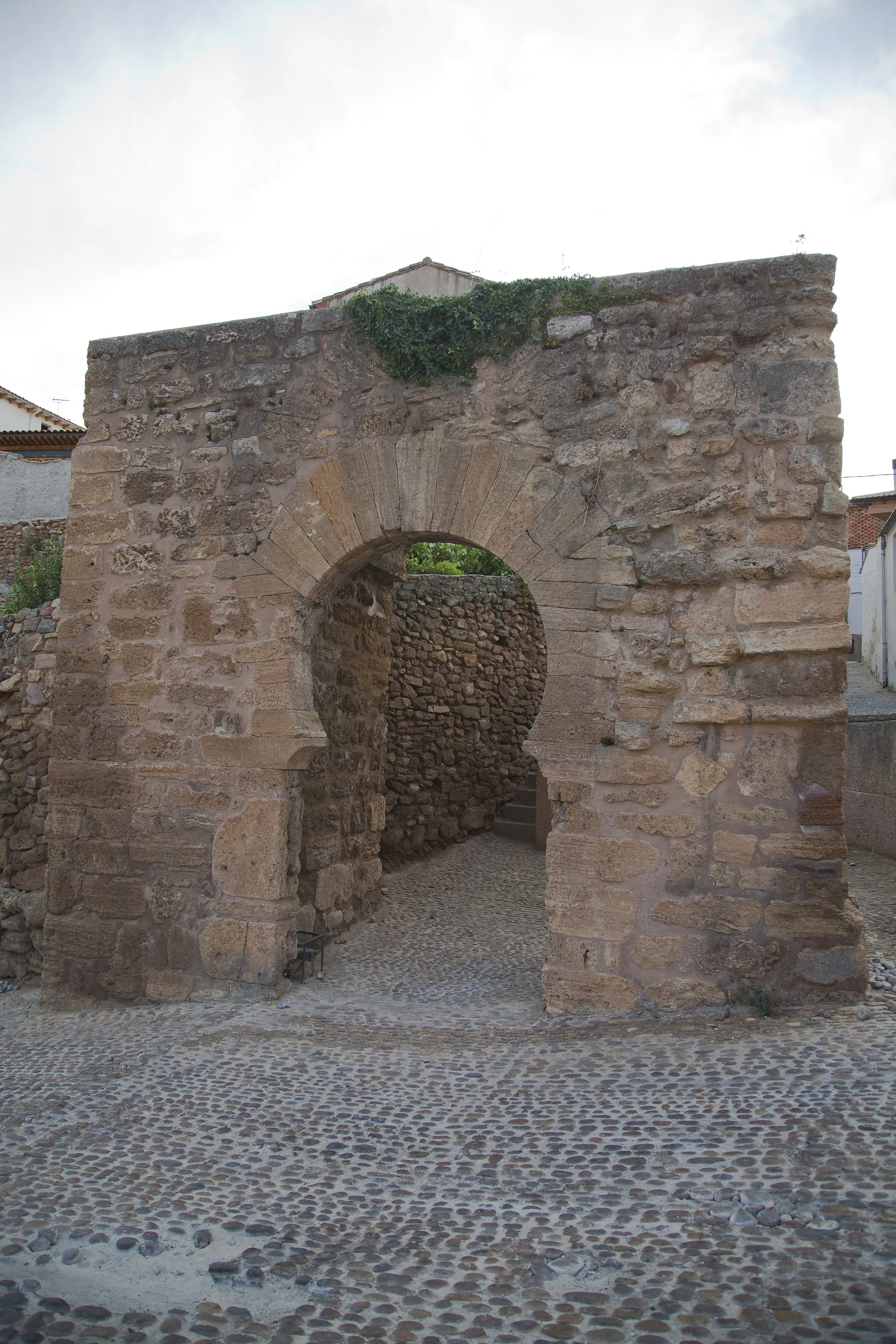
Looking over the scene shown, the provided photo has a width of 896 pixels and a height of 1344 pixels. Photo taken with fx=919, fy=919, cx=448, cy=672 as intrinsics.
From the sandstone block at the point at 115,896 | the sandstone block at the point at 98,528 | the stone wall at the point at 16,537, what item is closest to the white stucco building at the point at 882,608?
the sandstone block at the point at 98,528

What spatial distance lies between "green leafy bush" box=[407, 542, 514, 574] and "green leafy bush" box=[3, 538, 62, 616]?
14.2 feet

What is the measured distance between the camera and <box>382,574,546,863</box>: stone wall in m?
9.41

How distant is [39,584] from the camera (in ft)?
28.3

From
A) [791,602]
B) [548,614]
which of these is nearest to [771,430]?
[791,602]

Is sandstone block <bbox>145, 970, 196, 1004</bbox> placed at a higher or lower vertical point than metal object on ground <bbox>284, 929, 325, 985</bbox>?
lower

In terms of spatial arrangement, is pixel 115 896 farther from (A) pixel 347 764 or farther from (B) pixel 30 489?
(B) pixel 30 489

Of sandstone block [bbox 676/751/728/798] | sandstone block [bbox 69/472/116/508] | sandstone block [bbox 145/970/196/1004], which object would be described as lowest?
sandstone block [bbox 145/970/196/1004]

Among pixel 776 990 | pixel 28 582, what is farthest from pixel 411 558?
pixel 776 990

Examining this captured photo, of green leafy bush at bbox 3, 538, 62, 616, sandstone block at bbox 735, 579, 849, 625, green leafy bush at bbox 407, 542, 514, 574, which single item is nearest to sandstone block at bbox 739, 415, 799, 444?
sandstone block at bbox 735, 579, 849, 625

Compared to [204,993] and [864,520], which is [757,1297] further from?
[864,520]

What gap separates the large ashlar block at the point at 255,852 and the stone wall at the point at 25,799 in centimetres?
193

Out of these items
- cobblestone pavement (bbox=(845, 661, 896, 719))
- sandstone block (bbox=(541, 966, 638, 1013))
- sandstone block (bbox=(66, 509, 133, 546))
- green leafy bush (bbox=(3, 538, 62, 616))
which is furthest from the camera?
cobblestone pavement (bbox=(845, 661, 896, 719))

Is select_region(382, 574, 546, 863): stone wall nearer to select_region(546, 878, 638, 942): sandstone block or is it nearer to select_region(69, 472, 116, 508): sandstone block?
select_region(69, 472, 116, 508): sandstone block

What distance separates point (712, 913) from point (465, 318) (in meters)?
3.26
